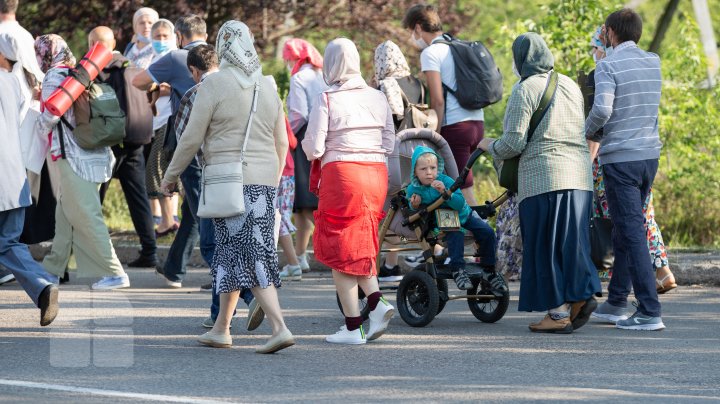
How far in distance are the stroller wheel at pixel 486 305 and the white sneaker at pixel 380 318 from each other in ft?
3.22

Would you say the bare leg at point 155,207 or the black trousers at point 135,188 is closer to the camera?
the black trousers at point 135,188

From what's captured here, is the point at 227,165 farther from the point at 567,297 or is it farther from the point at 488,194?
the point at 488,194

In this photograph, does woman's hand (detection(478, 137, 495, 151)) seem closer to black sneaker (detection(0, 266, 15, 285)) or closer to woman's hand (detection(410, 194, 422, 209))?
woman's hand (detection(410, 194, 422, 209))

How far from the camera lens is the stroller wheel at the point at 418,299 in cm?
830

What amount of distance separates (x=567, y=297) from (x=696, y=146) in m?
6.46

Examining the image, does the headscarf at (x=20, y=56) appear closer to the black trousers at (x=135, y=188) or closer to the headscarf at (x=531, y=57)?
the black trousers at (x=135, y=188)

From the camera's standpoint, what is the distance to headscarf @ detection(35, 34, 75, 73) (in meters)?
9.84

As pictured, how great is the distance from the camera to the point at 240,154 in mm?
7324

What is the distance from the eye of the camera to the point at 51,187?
35.2 ft

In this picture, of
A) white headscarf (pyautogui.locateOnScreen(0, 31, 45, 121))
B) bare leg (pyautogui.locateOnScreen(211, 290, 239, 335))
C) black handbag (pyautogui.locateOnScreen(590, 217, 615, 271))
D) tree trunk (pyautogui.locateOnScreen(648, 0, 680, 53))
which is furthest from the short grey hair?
tree trunk (pyautogui.locateOnScreen(648, 0, 680, 53))

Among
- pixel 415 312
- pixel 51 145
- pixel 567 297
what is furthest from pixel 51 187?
pixel 567 297

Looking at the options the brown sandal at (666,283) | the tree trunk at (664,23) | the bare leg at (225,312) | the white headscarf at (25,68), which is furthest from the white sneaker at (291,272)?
the tree trunk at (664,23)

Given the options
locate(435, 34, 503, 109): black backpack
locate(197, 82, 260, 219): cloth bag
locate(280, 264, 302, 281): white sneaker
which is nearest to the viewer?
locate(197, 82, 260, 219): cloth bag

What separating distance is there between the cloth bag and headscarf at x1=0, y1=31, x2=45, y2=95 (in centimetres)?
212
